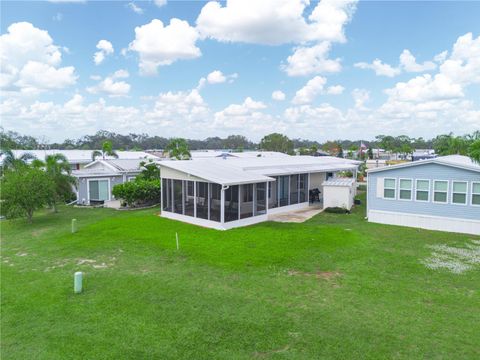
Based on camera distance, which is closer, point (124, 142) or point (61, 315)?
point (61, 315)

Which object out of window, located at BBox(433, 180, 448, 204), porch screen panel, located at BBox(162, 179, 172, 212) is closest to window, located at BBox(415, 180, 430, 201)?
window, located at BBox(433, 180, 448, 204)

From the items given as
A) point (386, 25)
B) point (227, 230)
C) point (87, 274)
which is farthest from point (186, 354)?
point (386, 25)

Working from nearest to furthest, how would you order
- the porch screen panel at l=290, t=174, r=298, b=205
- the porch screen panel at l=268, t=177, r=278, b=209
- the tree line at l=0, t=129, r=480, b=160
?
the porch screen panel at l=268, t=177, r=278, b=209
the porch screen panel at l=290, t=174, r=298, b=205
the tree line at l=0, t=129, r=480, b=160

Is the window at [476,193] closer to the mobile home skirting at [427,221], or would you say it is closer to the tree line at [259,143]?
the mobile home skirting at [427,221]

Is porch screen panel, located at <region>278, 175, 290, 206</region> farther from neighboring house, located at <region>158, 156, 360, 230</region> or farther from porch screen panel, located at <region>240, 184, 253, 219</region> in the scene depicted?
porch screen panel, located at <region>240, 184, 253, 219</region>

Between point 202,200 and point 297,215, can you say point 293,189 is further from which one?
point 202,200

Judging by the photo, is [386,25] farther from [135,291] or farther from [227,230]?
[135,291]
